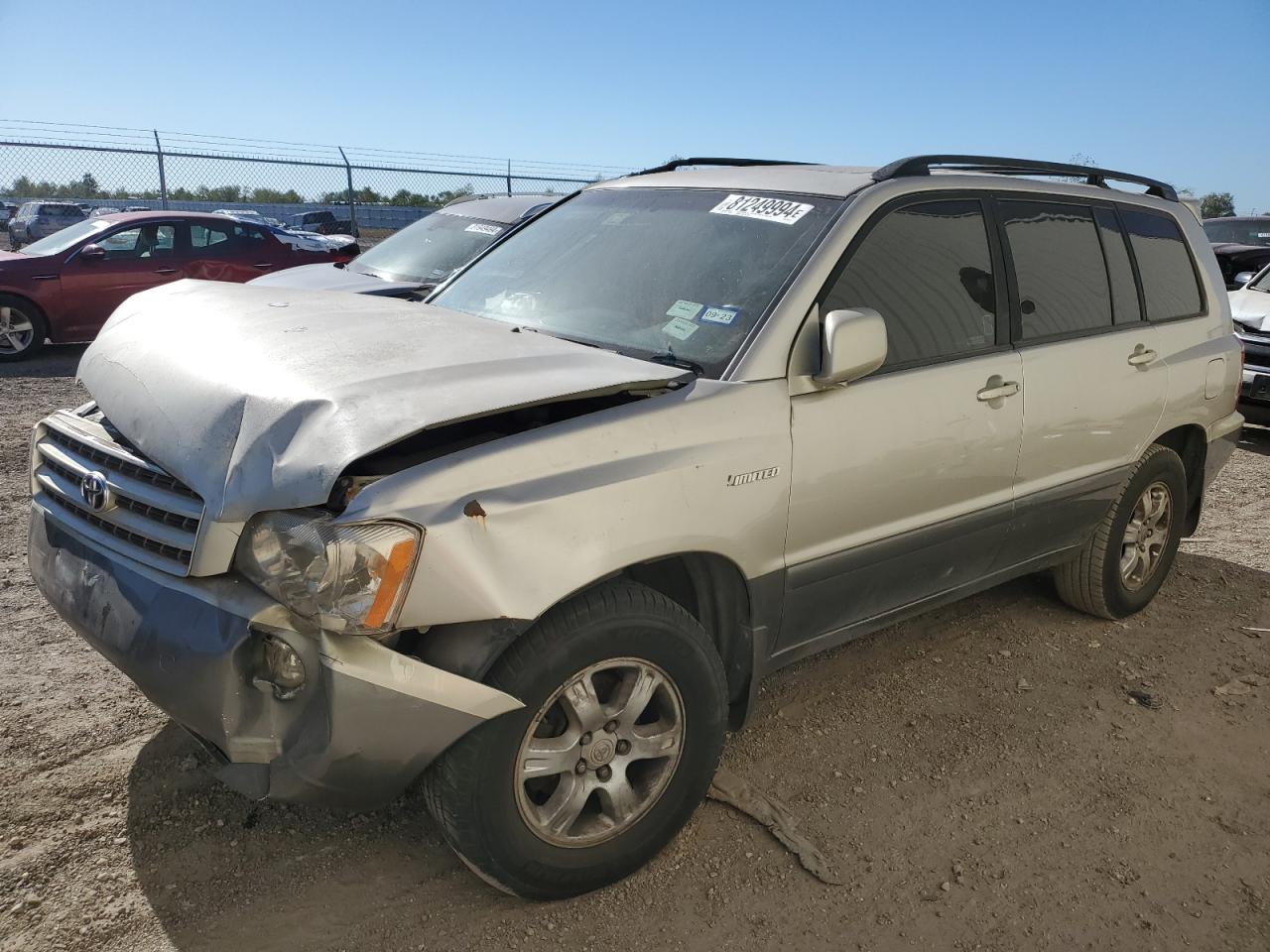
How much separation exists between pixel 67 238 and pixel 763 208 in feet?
31.5

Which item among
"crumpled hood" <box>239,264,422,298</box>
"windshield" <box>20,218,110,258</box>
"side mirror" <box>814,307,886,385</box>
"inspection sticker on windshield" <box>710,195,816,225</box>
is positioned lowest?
"crumpled hood" <box>239,264,422,298</box>

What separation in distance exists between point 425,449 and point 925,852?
1.85 metres

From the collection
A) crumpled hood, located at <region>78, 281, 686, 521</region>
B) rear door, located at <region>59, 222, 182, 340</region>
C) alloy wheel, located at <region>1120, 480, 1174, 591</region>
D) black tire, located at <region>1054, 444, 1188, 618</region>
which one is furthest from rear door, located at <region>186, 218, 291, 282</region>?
alloy wheel, located at <region>1120, 480, 1174, 591</region>

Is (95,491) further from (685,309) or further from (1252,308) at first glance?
(1252,308)

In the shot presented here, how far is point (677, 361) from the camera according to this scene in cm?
285

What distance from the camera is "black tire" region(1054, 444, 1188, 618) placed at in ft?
13.9

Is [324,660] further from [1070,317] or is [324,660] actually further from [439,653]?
[1070,317]

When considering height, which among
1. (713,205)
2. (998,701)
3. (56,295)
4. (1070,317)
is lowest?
(998,701)

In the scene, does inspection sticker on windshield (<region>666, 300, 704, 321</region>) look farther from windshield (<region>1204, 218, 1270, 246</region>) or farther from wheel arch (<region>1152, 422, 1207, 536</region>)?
windshield (<region>1204, 218, 1270, 246</region>)

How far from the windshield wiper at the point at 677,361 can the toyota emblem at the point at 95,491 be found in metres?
1.49

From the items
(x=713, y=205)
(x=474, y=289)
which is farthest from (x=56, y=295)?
(x=713, y=205)

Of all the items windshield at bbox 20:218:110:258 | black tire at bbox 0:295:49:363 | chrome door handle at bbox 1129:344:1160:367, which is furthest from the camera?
windshield at bbox 20:218:110:258

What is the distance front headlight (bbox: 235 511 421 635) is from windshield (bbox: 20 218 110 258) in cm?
966

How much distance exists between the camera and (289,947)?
7.72 ft
